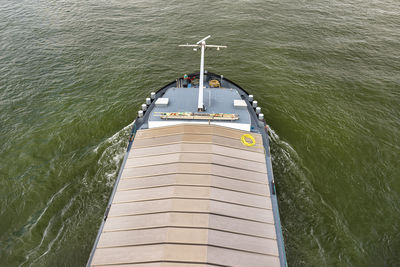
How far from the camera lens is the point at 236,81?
1452 inches

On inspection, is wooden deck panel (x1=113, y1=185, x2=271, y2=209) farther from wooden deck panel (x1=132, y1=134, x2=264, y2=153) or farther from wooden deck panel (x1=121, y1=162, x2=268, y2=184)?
wooden deck panel (x1=132, y1=134, x2=264, y2=153)

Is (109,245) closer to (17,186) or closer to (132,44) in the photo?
(17,186)

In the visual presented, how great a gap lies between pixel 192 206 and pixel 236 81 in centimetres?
2830

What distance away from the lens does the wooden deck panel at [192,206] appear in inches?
443

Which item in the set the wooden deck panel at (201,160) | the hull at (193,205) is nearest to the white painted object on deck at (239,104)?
the hull at (193,205)

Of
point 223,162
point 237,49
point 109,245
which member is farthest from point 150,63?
point 109,245

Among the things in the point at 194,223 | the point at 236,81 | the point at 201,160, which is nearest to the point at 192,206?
the point at 194,223

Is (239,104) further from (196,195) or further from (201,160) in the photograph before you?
(196,195)

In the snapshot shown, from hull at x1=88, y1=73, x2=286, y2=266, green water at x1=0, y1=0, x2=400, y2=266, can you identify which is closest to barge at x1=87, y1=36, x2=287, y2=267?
hull at x1=88, y1=73, x2=286, y2=266

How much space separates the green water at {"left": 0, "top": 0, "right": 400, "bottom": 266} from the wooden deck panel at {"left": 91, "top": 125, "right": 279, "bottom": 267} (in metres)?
7.57

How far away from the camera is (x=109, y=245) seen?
11.9 meters

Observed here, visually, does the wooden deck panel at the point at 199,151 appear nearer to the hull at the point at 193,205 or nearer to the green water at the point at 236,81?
the hull at the point at 193,205

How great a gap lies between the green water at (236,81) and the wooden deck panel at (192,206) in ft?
24.8

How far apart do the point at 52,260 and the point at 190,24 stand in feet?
172
